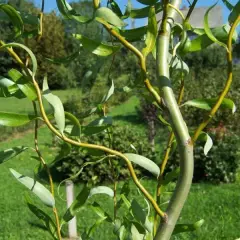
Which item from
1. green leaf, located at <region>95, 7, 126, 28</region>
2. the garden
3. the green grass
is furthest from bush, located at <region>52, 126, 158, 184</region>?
green leaf, located at <region>95, 7, 126, 28</region>

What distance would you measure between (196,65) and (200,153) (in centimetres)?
1173

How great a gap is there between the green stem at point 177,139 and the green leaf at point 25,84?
0.46 feet

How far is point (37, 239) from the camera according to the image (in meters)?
3.42

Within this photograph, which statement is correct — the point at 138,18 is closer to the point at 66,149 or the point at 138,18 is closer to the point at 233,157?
the point at 66,149

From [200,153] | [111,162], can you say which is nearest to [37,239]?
[200,153]

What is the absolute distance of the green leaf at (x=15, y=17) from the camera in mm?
490

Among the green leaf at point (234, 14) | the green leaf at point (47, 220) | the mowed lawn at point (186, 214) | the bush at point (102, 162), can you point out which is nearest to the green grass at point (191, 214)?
the mowed lawn at point (186, 214)

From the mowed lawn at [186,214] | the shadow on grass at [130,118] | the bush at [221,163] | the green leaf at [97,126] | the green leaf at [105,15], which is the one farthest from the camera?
the shadow on grass at [130,118]

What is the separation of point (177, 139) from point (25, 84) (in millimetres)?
178

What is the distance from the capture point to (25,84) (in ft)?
1.64

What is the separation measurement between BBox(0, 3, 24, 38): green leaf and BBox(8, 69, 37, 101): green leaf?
48 millimetres

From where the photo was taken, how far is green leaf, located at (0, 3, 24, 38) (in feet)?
1.61

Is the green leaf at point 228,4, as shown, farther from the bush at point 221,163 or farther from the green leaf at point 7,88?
the bush at point 221,163

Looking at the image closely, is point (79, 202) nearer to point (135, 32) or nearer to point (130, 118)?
point (135, 32)
